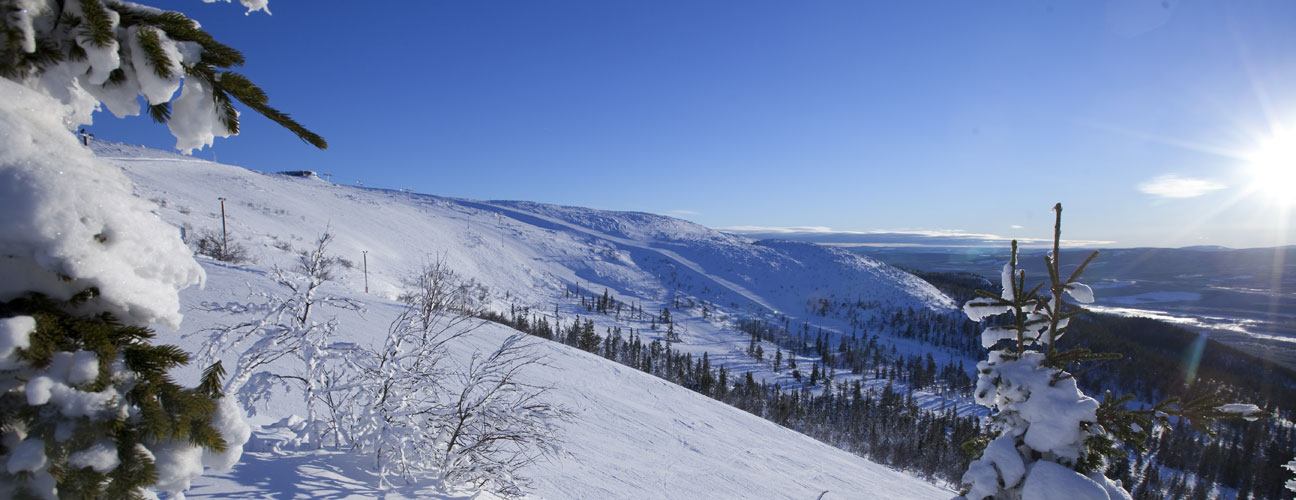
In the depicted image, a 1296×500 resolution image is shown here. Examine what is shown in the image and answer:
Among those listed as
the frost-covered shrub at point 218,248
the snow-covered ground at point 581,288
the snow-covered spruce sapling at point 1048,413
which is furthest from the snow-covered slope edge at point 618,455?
the frost-covered shrub at point 218,248

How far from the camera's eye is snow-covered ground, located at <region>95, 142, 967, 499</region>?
1072 cm

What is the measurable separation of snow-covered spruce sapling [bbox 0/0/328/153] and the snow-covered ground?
17.5 ft

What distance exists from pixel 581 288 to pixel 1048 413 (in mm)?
121383

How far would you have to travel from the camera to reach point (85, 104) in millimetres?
1783

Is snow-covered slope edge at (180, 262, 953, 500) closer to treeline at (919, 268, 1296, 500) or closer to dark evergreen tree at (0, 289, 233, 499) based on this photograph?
dark evergreen tree at (0, 289, 233, 499)

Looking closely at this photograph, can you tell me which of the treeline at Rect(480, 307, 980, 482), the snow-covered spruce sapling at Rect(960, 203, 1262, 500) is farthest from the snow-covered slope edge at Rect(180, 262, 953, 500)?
the treeline at Rect(480, 307, 980, 482)

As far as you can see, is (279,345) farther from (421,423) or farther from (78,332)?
(78,332)

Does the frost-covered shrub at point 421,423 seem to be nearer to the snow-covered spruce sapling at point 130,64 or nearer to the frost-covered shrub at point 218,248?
the snow-covered spruce sapling at point 130,64

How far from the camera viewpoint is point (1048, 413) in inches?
160

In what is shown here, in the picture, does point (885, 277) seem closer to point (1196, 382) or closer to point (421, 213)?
point (1196, 382)

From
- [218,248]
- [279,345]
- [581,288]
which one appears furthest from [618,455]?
[581,288]

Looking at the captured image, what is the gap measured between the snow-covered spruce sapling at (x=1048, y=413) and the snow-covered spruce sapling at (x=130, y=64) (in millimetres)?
5332

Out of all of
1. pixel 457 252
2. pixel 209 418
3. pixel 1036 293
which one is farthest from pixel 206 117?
pixel 457 252

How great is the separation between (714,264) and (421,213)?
94.6 metres
